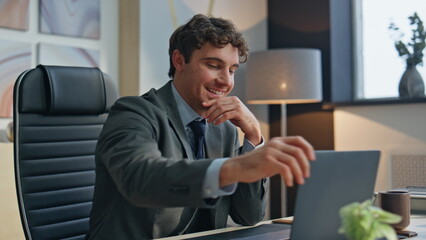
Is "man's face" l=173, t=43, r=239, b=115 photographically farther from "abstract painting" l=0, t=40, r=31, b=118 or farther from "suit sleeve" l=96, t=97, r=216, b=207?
"abstract painting" l=0, t=40, r=31, b=118

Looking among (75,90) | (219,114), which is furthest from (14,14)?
(219,114)

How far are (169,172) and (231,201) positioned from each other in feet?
2.20

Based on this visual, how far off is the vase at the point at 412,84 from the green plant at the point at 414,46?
5 centimetres

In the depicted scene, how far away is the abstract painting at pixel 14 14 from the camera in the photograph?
3.34m

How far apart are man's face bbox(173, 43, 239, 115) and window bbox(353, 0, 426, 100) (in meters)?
2.52

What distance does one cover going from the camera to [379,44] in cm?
429

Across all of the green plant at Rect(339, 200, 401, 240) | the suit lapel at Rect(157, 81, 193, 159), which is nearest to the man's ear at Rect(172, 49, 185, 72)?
the suit lapel at Rect(157, 81, 193, 159)

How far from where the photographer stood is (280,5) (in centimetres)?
467

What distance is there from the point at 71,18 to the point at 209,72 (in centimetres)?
202

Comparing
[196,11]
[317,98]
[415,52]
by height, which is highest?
[196,11]

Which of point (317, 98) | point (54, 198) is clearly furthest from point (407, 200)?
point (317, 98)

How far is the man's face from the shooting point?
1854 millimetres

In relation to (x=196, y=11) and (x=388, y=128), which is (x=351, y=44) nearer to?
(x=388, y=128)

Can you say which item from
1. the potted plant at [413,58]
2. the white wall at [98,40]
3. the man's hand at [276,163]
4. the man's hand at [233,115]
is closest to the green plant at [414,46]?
the potted plant at [413,58]
